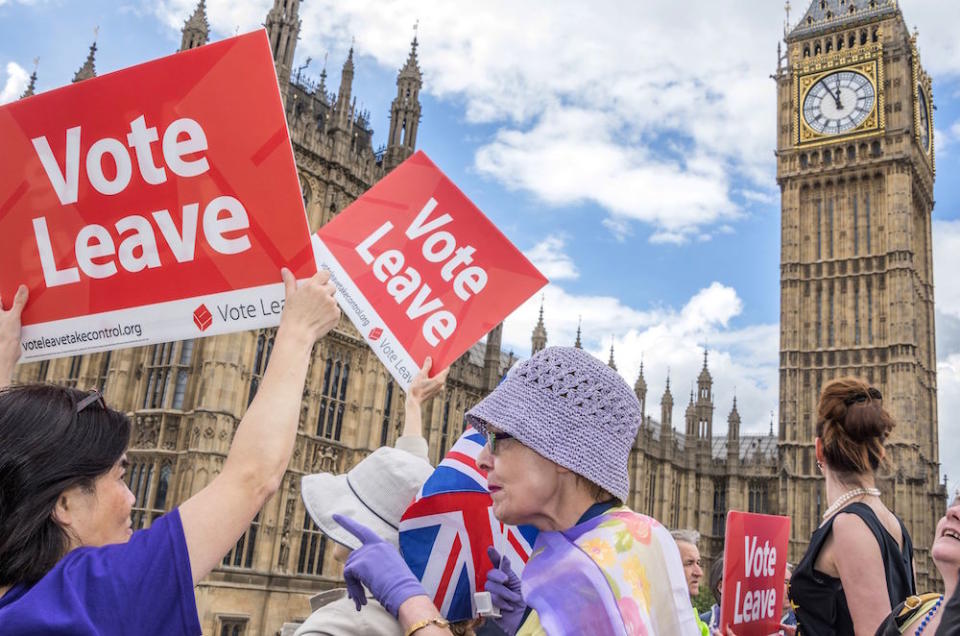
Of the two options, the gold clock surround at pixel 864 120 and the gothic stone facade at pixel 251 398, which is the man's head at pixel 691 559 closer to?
the gothic stone facade at pixel 251 398

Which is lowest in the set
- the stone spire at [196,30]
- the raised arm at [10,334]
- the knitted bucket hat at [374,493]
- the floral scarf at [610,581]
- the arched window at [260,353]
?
the floral scarf at [610,581]

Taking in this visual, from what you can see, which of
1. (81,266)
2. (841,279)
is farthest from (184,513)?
(841,279)

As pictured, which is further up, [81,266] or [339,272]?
[339,272]

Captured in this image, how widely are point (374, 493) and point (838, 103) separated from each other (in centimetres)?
4608

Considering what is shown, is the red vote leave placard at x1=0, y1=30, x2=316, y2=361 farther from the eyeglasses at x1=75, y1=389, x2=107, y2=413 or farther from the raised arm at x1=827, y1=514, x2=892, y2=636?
the raised arm at x1=827, y1=514, x2=892, y2=636

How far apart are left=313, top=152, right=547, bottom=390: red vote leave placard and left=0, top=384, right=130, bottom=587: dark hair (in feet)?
6.54

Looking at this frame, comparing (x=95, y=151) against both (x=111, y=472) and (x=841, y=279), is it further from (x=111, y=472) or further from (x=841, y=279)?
(x=841, y=279)

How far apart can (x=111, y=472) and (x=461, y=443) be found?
3.66ft

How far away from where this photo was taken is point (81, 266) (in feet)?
8.78

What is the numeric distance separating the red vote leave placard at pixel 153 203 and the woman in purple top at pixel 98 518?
77 centimetres

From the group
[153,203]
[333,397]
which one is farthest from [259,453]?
[333,397]

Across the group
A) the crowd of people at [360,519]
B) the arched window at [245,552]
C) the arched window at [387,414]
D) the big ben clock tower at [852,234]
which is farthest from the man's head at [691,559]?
the big ben clock tower at [852,234]

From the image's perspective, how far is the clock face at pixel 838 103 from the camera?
1672 inches

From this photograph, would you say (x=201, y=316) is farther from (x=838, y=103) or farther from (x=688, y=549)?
(x=838, y=103)
